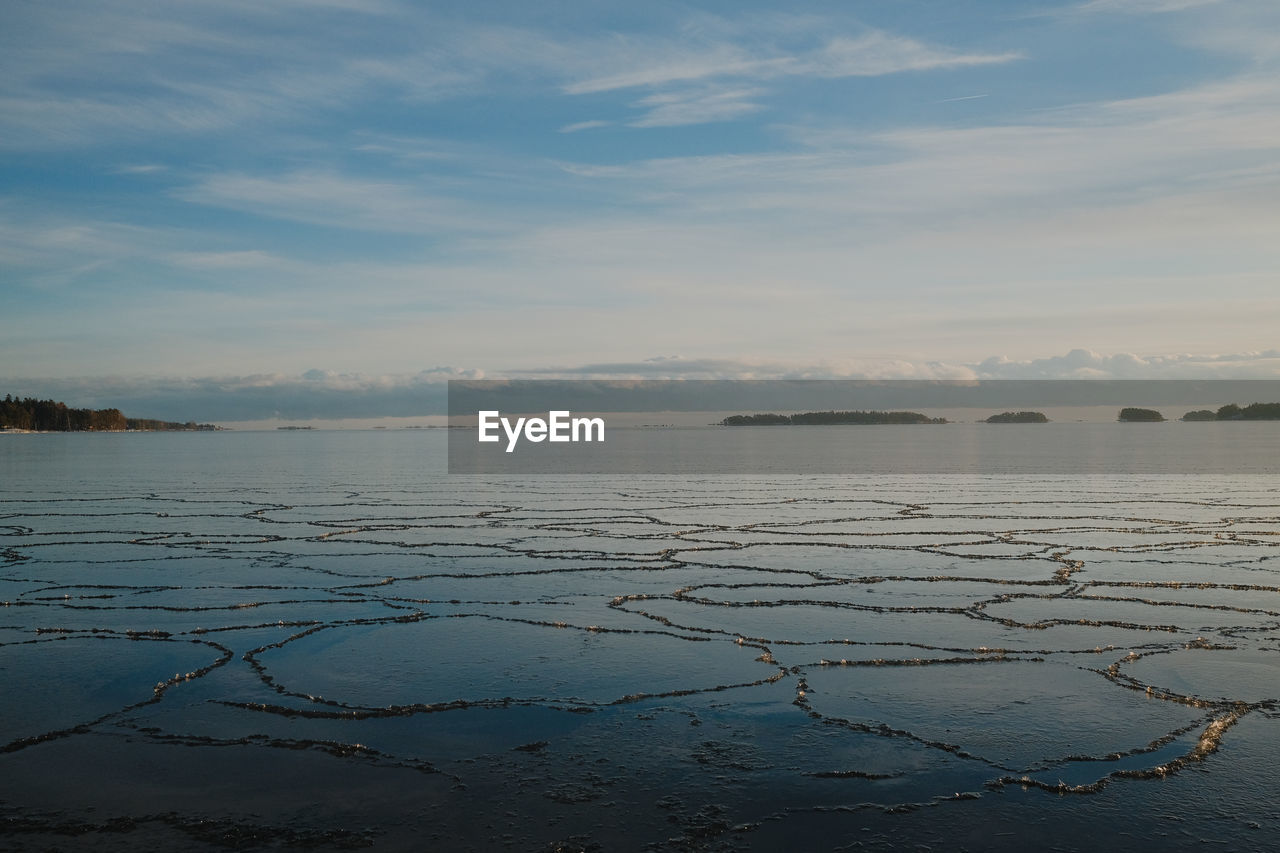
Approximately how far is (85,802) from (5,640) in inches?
157

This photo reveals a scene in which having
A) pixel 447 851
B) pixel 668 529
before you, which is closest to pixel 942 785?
pixel 447 851

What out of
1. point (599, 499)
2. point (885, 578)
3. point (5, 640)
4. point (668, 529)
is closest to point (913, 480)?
point (599, 499)

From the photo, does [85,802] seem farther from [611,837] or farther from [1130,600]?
[1130,600]

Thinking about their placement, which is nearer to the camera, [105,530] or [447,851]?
[447,851]

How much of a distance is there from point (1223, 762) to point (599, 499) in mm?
18205

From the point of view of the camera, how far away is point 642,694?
645cm

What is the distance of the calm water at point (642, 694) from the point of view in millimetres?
4574

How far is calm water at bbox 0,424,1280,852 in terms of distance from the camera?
4.57m

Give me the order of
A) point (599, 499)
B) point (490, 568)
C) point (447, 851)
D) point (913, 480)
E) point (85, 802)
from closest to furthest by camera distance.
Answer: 1. point (447, 851)
2. point (85, 802)
3. point (490, 568)
4. point (599, 499)
5. point (913, 480)

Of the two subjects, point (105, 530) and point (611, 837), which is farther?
point (105, 530)

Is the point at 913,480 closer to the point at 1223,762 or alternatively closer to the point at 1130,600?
the point at 1130,600

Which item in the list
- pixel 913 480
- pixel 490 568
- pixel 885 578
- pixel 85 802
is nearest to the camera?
pixel 85 802

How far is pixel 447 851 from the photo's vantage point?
425 cm

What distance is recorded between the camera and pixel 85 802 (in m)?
4.73
